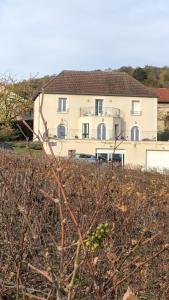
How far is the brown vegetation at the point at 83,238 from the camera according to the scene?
2.86 m

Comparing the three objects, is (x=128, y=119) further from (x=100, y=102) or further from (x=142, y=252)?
(x=142, y=252)

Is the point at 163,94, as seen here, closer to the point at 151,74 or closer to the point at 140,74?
the point at 140,74

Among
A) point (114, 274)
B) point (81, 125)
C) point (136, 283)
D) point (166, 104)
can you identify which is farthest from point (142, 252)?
point (166, 104)

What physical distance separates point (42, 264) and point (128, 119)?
62.3 meters

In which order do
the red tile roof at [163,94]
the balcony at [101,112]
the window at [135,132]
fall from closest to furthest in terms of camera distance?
the balcony at [101,112] → the window at [135,132] → the red tile roof at [163,94]

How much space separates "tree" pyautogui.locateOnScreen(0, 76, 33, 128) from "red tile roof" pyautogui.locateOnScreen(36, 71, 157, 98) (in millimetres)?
2696

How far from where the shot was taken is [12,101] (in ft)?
189

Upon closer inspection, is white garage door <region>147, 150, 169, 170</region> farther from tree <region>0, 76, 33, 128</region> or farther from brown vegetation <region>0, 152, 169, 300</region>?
brown vegetation <region>0, 152, 169, 300</region>

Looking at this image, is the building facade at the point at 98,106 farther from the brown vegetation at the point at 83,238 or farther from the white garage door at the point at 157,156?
the brown vegetation at the point at 83,238

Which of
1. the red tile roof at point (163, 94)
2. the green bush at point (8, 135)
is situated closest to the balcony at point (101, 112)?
the green bush at point (8, 135)

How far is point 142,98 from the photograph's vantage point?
6762cm

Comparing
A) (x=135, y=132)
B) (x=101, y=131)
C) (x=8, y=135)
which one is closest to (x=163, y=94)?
(x=135, y=132)

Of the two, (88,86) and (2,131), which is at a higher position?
(88,86)

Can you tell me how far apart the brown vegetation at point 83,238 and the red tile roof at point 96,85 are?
57.1 metres
